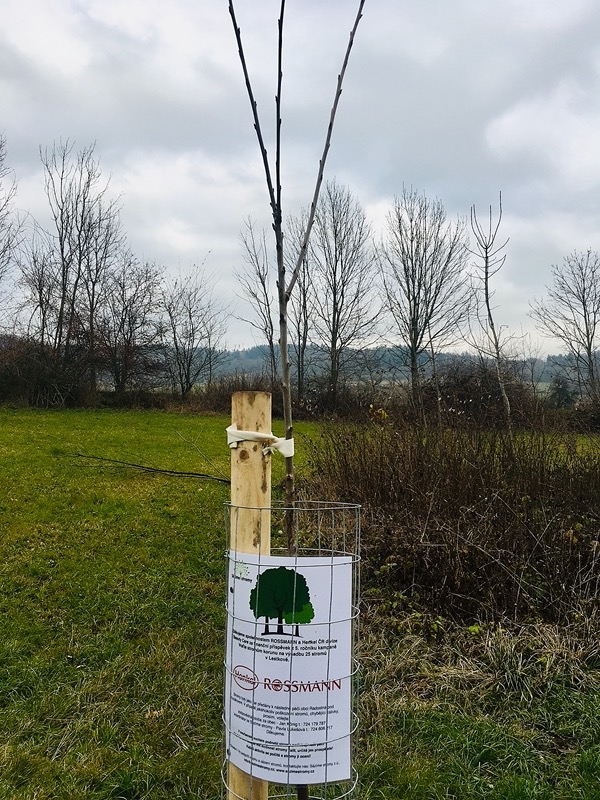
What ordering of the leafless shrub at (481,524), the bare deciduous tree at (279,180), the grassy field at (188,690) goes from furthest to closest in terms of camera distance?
the leafless shrub at (481,524)
the grassy field at (188,690)
the bare deciduous tree at (279,180)

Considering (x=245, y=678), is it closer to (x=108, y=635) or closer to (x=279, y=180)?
(x=279, y=180)

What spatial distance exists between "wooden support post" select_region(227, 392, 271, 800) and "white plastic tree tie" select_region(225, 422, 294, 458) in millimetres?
20

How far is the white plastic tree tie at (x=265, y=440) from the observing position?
5.38 ft

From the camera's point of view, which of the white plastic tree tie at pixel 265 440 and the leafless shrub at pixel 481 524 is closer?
the white plastic tree tie at pixel 265 440

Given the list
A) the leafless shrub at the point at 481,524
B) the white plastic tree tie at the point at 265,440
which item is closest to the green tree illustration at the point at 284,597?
the white plastic tree tie at the point at 265,440

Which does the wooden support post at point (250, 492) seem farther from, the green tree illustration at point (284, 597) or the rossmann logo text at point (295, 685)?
the rossmann logo text at point (295, 685)

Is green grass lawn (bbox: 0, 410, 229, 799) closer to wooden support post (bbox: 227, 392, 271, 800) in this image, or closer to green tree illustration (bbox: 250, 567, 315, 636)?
wooden support post (bbox: 227, 392, 271, 800)

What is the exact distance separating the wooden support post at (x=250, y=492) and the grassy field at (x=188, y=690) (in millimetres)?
415

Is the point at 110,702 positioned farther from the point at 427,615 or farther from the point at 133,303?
the point at 133,303

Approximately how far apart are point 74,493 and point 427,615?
4.61 metres

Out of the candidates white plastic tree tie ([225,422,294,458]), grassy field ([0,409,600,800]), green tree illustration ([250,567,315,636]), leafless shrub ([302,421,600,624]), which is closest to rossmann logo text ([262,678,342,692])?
green tree illustration ([250,567,315,636])

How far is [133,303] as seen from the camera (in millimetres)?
20906

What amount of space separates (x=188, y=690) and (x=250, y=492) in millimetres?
1924

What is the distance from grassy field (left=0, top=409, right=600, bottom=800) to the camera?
7.84ft
